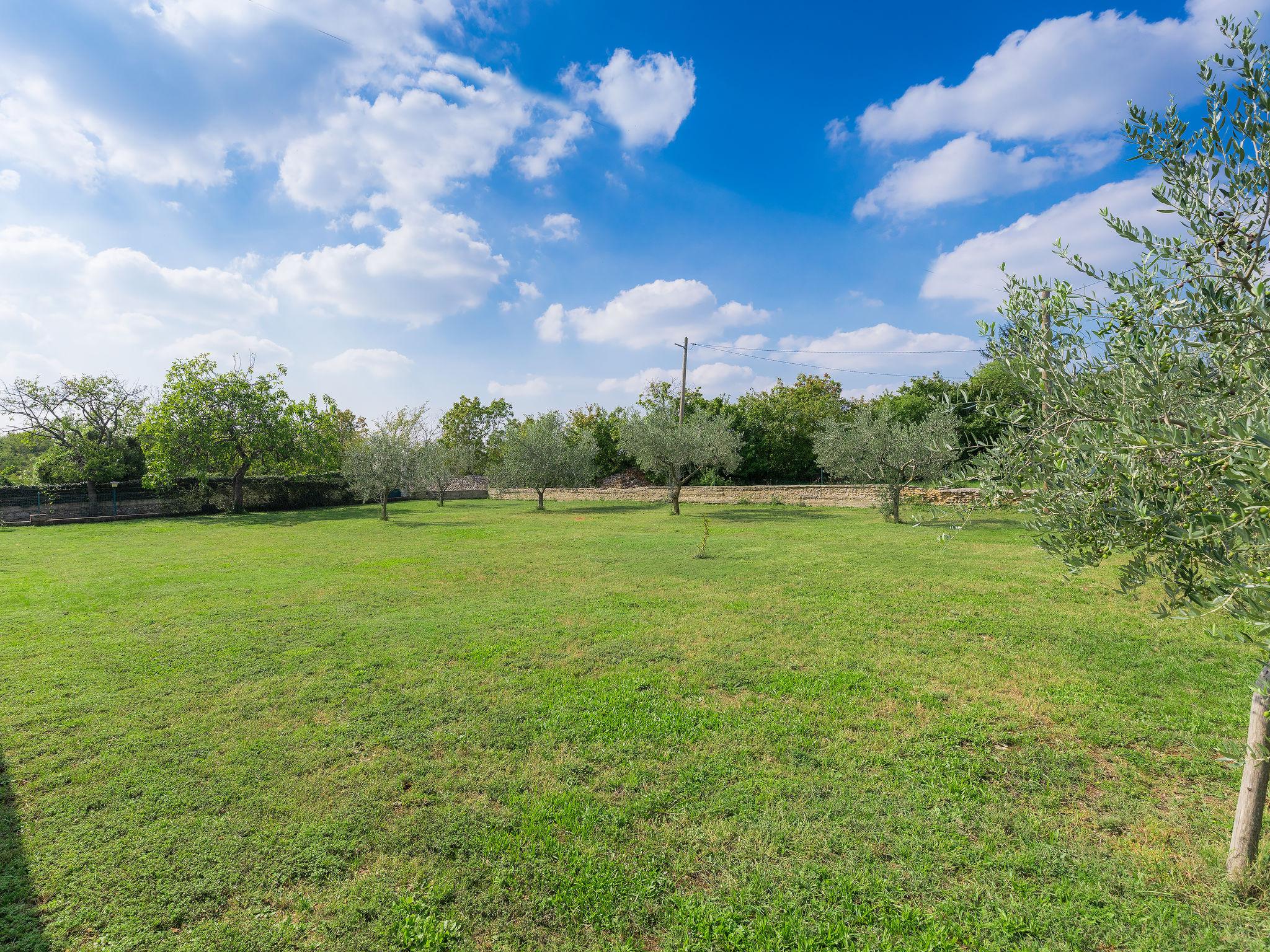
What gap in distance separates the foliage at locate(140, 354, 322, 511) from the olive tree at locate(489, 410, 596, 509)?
10.5 meters

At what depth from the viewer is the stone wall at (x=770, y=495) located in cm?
2172

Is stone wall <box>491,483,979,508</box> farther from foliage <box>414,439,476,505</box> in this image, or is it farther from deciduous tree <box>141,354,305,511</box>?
deciduous tree <box>141,354,305,511</box>

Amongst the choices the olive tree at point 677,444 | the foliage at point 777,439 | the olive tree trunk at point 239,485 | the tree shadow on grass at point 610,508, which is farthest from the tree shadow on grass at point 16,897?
the foliage at point 777,439

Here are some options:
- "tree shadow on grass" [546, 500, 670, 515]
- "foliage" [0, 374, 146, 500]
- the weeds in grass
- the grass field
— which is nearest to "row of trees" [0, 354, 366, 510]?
"foliage" [0, 374, 146, 500]

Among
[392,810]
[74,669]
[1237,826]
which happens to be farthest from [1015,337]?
[74,669]

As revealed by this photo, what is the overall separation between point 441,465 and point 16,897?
107 ft

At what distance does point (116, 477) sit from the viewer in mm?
27672

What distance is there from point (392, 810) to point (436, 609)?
5.20 meters

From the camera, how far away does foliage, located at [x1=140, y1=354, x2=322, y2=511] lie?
25953 mm

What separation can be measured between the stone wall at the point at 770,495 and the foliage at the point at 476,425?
13774 millimetres

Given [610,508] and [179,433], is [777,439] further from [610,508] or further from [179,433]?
[179,433]

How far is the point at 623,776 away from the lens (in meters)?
3.93

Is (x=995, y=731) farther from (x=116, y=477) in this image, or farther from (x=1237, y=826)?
(x=116, y=477)

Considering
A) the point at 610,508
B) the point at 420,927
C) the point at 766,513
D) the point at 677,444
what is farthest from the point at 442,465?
the point at 420,927
